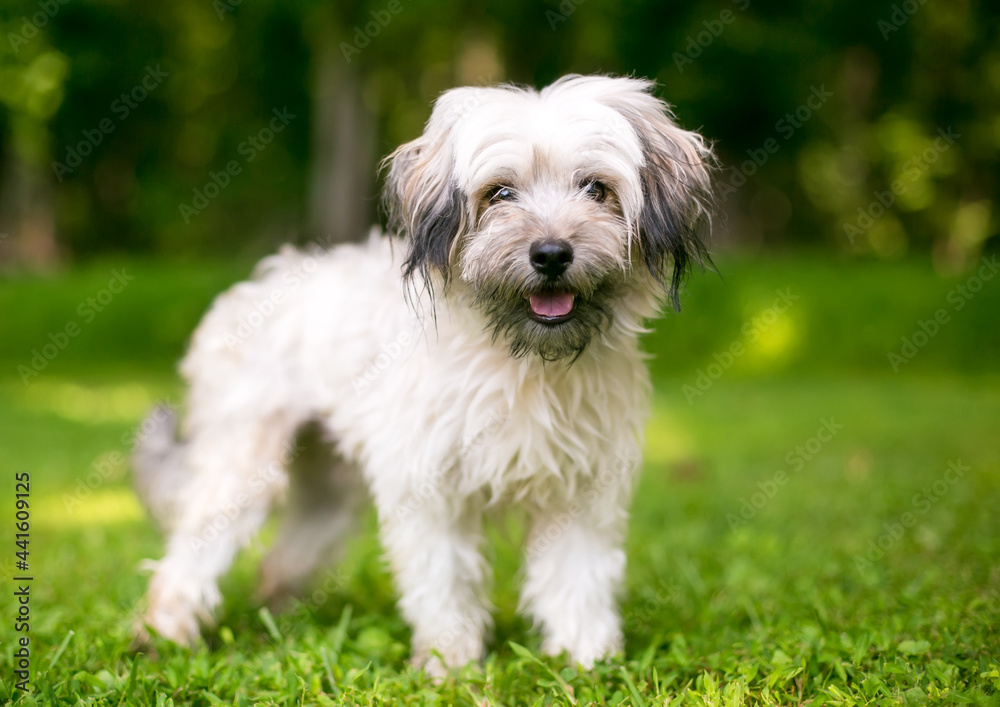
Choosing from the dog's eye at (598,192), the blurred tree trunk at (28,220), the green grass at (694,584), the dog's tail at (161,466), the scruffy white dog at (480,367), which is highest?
the dog's eye at (598,192)

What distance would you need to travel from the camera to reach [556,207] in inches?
117

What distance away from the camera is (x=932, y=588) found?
12.6 ft

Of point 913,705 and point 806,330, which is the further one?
point 806,330

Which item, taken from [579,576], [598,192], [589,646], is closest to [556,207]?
[598,192]

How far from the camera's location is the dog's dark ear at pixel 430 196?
3.08m

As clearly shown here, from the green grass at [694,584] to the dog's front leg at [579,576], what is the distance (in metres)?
0.13

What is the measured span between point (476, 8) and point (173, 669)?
16.0 m

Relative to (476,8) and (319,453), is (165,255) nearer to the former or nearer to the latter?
(476,8)

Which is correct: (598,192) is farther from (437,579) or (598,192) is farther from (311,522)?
(311,522)

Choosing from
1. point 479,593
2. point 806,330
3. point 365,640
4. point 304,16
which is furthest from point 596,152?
point 304,16

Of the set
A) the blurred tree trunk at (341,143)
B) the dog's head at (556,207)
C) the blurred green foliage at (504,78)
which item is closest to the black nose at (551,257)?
the dog's head at (556,207)

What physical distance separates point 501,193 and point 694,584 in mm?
2142

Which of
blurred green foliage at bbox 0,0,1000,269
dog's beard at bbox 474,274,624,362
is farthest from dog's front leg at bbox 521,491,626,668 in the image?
blurred green foliage at bbox 0,0,1000,269

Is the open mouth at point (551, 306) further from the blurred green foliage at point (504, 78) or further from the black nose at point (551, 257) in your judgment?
the blurred green foliage at point (504, 78)
